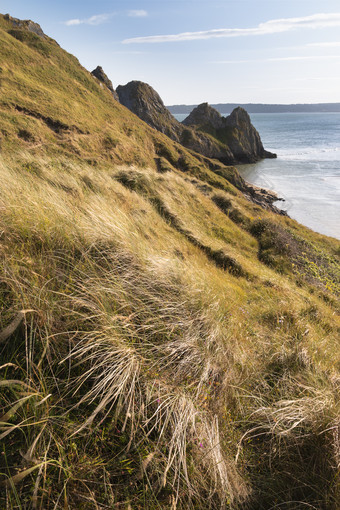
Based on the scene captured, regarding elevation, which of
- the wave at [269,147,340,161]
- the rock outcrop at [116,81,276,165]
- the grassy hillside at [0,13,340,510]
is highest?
the rock outcrop at [116,81,276,165]

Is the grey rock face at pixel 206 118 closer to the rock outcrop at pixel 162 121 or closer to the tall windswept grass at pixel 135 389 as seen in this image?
the rock outcrop at pixel 162 121

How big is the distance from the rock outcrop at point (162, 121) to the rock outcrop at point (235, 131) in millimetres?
5182

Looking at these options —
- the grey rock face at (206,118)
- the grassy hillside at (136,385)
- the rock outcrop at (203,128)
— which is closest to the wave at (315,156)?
the rock outcrop at (203,128)

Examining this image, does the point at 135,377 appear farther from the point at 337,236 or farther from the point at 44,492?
the point at 337,236

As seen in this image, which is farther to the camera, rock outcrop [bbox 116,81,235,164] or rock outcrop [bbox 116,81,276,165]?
rock outcrop [bbox 116,81,276,165]

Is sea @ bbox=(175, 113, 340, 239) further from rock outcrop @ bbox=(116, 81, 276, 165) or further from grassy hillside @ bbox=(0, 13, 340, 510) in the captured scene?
grassy hillside @ bbox=(0, 13, 340, 510)

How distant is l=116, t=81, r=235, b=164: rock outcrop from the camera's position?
6442 centimetres

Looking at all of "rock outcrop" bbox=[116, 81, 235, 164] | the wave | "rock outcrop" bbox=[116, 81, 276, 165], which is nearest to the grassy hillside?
"rock outcrop" bbox=[116, 81, 235, 164]

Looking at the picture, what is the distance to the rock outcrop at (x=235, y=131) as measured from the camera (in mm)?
76188

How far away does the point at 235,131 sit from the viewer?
7925 cm

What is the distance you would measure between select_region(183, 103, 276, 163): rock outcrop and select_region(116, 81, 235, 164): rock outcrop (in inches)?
204

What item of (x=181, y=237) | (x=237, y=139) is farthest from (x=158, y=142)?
(x=237, y=139)

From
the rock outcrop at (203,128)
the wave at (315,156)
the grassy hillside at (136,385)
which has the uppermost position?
the rock outcrop at (203,128)

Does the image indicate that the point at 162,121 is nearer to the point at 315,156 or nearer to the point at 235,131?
the point at 235,131
